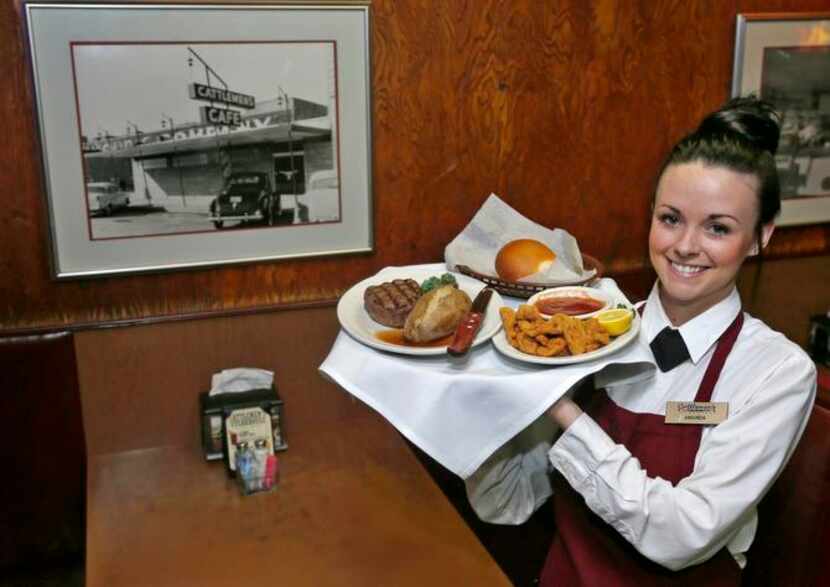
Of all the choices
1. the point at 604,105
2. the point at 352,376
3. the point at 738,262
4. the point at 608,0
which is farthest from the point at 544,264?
the point at 608,0

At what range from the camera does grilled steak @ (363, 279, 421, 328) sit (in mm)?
1545

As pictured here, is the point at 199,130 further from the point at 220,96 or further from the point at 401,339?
the point at 401,339

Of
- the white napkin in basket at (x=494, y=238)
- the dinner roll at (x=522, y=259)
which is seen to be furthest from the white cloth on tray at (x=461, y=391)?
the white napkin in basket at (x=494, y=238)

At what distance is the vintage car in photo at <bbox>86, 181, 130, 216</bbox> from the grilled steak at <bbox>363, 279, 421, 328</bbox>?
2.38 feet

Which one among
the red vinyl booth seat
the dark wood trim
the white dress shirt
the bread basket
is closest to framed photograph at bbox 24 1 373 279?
the dark wood trim

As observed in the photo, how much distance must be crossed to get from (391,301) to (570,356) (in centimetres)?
39

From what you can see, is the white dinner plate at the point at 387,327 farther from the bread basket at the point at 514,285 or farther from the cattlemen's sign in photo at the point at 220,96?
the cattlemen's sign in photo at the point at 220,96

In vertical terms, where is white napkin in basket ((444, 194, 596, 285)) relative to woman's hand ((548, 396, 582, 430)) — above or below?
above

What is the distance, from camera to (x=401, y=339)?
1.47 meters

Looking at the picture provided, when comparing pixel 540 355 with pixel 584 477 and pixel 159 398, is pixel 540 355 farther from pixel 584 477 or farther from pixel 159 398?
pixel 159 398

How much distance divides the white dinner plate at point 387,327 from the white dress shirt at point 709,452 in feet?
0.77

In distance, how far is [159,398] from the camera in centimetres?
210

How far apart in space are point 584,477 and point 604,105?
4.25 feet

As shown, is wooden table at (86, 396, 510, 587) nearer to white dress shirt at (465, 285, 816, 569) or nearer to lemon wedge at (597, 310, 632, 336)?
white dress shirt at (465, 285, 816, 569)
